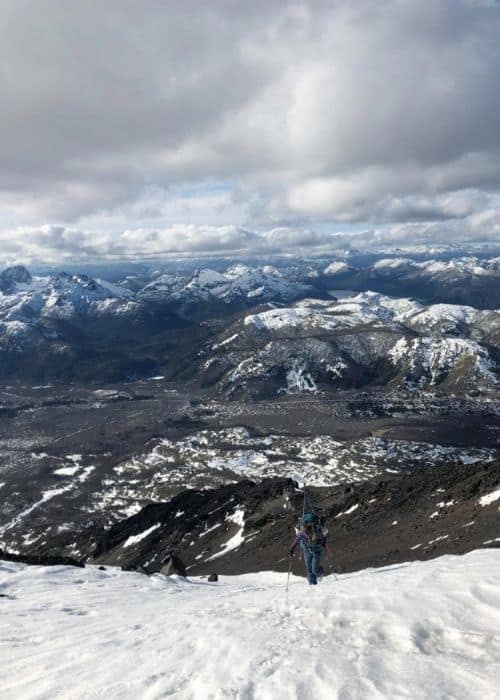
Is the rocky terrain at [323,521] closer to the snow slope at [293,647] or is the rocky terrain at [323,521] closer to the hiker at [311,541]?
the hiker at [311,541]

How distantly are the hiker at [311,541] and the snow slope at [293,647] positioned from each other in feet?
19.2

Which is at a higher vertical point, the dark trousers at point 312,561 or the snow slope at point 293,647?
the snow slope at point 293,647

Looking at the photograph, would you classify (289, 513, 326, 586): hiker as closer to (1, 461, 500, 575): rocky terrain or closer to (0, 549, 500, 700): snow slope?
(1, 461, 500, 575): rocky terrain

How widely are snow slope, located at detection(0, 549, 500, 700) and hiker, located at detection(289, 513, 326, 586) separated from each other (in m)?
5.85

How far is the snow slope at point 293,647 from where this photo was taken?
10930mm

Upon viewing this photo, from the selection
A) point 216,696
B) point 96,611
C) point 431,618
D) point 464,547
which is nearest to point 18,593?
point 96,611

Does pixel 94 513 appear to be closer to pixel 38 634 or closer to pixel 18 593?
pixel 18 593

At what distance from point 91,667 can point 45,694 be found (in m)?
2.06

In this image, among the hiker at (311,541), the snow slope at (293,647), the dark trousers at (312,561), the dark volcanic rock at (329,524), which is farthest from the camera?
the dark volcanic rock at (329,524)

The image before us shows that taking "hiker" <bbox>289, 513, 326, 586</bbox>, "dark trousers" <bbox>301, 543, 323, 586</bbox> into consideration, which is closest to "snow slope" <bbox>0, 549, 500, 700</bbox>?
"hiker" <bbox>289, 513, 326, 586</bbox>

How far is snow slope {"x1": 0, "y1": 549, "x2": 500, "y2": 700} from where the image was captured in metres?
10.9

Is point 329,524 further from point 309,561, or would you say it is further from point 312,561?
point 312,561

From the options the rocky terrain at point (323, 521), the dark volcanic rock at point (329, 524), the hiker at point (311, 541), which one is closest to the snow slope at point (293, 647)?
the hiker at point (311, 541)

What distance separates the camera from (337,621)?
15.0 meters
